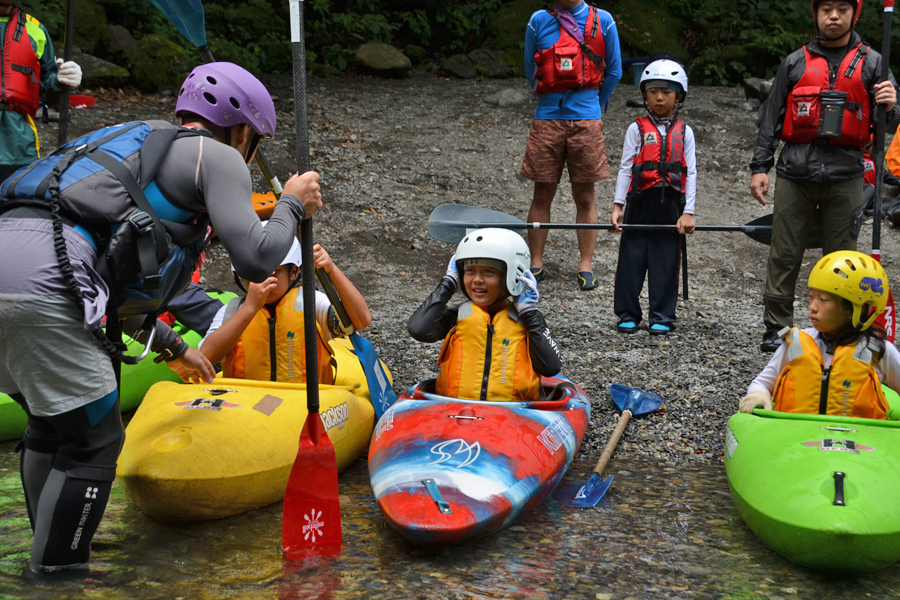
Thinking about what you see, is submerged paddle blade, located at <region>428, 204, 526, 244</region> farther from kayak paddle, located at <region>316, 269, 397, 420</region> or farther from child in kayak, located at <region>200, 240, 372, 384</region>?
child in kayak, located at <region>200, 240, 372, 384</region>

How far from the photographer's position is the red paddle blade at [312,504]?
281cm

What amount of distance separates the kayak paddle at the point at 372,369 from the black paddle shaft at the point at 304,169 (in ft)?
2.58

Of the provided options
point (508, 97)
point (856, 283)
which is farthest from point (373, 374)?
point (508, 97)

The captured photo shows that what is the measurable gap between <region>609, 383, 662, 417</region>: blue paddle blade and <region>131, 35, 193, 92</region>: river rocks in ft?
25.5

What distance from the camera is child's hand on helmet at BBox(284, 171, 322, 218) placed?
253 centimetres

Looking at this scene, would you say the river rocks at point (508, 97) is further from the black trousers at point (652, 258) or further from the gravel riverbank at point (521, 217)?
the black trousers at point (652, 258)

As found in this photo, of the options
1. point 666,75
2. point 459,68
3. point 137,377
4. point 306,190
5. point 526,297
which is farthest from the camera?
point 459,68

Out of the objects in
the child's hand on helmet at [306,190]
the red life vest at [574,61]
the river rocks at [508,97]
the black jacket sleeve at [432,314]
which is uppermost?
the river rocks at [508,97]

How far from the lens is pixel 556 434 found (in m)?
3.35

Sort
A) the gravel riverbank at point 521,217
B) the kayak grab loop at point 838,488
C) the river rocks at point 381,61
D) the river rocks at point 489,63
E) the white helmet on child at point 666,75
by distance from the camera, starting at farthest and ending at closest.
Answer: the river rocks at point 489,63 < the river rocks at point 381,61 < the white helmet on child at point 666,75 < the gravel riverbank at point 521,217 < the kayak grab loop at point 838,488

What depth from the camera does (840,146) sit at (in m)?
4.68

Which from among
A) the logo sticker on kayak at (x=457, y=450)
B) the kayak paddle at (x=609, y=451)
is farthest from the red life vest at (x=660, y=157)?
the logo sticker on kayak at (x=457, y=450)

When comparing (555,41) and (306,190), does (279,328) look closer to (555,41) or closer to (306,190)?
(306,190)

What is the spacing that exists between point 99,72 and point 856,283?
9.29 metres
